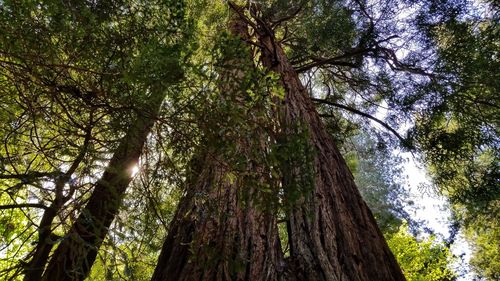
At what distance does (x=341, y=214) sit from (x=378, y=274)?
546 mm

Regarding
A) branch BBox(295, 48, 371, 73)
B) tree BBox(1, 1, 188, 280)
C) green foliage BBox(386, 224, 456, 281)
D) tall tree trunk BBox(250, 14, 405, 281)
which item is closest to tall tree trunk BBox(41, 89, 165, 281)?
tree BBox(1, 1, 188, 280)

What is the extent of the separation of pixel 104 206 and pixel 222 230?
94 cm

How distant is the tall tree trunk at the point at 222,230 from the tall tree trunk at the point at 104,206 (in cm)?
43

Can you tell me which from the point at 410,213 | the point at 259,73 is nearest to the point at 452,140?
the point at 259,73

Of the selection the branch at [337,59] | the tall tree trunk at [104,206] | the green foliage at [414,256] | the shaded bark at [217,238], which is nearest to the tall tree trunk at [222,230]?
the shaded bark at [217,238]

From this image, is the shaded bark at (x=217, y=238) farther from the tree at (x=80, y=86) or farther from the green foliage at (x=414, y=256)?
the green foliage at (x=414, y=256)

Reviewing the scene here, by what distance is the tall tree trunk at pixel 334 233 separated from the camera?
2357 mm

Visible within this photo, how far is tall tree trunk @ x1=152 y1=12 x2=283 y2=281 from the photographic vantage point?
2.37 m

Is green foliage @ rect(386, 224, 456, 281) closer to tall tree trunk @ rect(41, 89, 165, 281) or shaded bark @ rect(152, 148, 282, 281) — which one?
shaded bark @ rect(152, 148, 282, 281)

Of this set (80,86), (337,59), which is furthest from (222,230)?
(337,59)

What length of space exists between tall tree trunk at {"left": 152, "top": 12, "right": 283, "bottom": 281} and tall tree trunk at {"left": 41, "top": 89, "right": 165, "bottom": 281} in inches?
16.9

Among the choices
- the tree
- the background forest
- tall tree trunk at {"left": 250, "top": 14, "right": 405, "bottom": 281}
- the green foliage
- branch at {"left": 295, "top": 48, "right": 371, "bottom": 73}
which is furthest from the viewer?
the green foliage

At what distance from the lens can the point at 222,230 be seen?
2723mm

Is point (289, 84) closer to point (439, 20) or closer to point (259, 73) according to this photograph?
point (259, 73)
